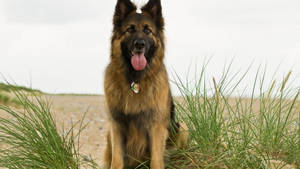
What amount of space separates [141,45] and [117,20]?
545 mm

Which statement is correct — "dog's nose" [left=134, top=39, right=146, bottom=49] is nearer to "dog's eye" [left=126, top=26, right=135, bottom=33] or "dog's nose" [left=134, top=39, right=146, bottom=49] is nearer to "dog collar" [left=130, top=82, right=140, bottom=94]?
"dog's eye" [left=126, top=26, right=135, bottom=33]

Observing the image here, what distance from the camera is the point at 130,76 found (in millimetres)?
4023

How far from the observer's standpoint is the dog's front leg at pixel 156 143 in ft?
12.8

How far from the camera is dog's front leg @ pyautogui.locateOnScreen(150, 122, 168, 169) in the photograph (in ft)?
12.8

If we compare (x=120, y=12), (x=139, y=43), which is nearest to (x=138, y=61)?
(x=139, y=43)

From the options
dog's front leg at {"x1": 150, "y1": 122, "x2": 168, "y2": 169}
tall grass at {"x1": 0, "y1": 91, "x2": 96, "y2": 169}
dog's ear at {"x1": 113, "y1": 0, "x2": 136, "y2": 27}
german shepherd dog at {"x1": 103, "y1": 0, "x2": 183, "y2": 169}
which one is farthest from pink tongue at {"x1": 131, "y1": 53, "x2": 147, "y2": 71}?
tall grass at {"x1": 0, "y1": 91, "x2": 96, "y2": 169}

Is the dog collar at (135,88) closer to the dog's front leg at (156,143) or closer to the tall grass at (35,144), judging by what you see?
the dog's front leg at (156,143)

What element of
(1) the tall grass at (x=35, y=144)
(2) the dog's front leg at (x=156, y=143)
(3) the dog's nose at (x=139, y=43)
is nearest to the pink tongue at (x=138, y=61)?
(3) the dog's nose at (x=139, y=43)

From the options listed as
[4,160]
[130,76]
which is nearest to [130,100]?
[130,76]

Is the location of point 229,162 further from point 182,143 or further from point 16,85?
point 16,85

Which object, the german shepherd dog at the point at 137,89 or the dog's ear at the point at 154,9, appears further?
the dog's ear at the point at 154,9

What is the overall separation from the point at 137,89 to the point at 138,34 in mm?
650

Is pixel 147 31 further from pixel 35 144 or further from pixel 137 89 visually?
pixel 35 144

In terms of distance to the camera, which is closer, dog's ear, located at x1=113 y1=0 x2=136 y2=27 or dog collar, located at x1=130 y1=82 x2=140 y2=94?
dog collar, located at x1=130 y1=82 x2=140 y2=94
